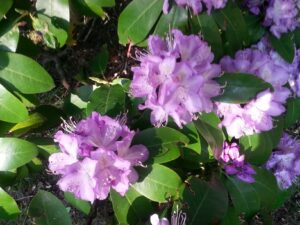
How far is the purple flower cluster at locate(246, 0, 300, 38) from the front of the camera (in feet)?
4.93

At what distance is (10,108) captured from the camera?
1.34 metres

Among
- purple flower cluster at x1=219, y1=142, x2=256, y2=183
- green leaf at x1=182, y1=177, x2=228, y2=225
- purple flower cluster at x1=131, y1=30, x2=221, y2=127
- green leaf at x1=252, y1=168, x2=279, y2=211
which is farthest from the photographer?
green leaf at x1=252, y1=168, x2=279, y2=211

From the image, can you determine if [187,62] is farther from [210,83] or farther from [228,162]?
[228,162]

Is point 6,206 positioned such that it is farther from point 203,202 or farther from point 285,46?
point 285,46

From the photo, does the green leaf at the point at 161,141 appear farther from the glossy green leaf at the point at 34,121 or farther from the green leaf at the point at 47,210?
the glossy green leaf at the point at 34,121

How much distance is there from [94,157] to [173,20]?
0.49 m

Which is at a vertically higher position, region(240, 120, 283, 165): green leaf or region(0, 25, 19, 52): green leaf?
region(0, 25, 19, 52): green leaf

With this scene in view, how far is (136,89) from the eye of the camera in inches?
46.1

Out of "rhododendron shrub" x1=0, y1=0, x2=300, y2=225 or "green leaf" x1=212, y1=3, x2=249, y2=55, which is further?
"green leaf" x1=212, y1=3, x2=249, y2=55

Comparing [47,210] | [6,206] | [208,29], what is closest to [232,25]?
[208,29]

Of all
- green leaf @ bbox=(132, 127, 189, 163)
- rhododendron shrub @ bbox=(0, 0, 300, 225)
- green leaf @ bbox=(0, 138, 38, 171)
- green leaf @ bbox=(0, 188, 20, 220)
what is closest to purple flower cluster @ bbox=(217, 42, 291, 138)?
rhododendron shrub @ bbox=(0, 0, 300, 225)

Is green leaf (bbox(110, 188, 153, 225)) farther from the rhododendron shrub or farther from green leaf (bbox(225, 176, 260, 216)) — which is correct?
green leaf (bbox(225, 176, 260, 216))

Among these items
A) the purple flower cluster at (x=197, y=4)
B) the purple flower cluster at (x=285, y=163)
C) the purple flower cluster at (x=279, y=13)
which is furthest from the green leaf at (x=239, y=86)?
the purple flower cluster at (x=285, y=163)

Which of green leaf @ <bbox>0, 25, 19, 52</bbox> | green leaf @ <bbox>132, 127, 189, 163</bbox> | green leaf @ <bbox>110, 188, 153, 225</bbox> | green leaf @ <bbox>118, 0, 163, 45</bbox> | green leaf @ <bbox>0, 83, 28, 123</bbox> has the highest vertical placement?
green leaf @ <bbox>118, 0, 163, 45</bbox>
